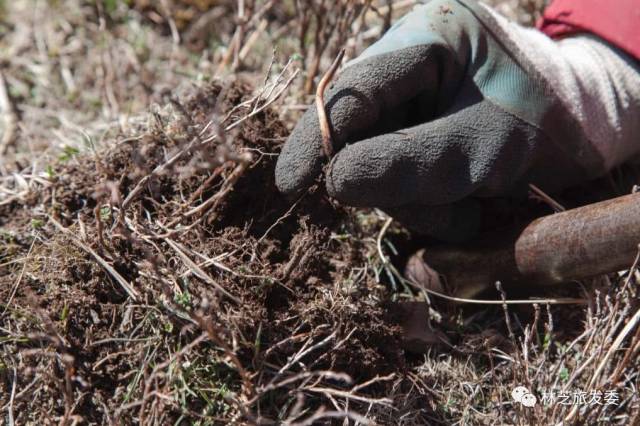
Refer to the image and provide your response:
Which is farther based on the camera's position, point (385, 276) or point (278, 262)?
point (385, 276)

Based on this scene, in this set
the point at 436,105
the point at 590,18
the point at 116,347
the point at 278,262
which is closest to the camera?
the point at 116,347

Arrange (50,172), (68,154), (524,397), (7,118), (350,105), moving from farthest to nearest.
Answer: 1. (7,118)
2. (68,154)
3. (50,172)
4. (350,105)
5. (524,397)

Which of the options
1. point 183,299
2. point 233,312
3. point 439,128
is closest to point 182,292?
point 183,299

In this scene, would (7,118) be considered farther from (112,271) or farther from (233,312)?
(233,312)

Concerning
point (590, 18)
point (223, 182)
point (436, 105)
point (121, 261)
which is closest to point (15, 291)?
point (121, 261)

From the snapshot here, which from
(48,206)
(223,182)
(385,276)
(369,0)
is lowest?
(385,276)

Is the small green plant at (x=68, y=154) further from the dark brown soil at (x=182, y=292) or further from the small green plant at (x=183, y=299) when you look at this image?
the small green plant at (x=183, y=299)

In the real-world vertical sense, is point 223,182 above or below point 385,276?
above

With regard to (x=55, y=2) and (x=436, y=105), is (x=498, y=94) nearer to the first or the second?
(x=436, y=105)
